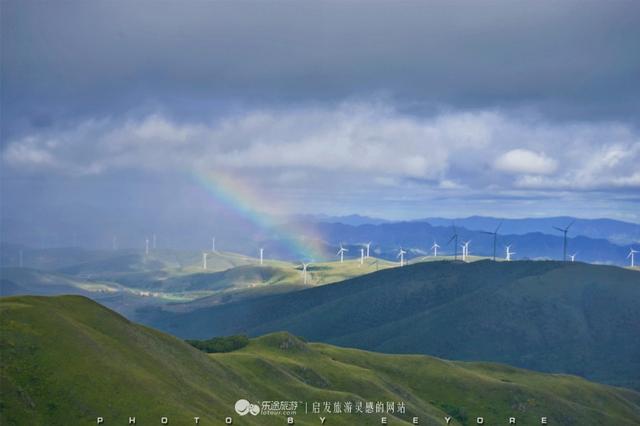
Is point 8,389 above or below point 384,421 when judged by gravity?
above

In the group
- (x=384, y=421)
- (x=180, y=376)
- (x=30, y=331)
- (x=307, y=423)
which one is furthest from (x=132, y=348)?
(x=384, y=421)

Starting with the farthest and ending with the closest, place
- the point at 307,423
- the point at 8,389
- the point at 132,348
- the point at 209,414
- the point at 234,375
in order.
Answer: the point at 234,375
the point at 307,423
the point at 132,348
the point at 209,414
the point at 8,389

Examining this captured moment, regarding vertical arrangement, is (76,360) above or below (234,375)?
above

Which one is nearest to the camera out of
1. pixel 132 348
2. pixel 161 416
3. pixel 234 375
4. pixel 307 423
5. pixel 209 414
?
pixel 161 416

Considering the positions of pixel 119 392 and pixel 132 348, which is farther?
pixel 132 348

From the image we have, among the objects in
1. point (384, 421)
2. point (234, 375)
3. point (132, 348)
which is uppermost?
point (132, 348)

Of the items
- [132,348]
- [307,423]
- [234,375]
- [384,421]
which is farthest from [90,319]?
[384,421]

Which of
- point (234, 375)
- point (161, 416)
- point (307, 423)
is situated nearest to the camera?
point (161, 416)

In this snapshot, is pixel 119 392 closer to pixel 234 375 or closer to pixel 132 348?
pixel 132 348

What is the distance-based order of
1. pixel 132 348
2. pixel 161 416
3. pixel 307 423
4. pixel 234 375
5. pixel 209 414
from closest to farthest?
pixel 161 416 → pixel 209 414 → pixel 132 348 → pixel 307 423 → pixel 234 375

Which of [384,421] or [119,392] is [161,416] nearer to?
[119,392]
